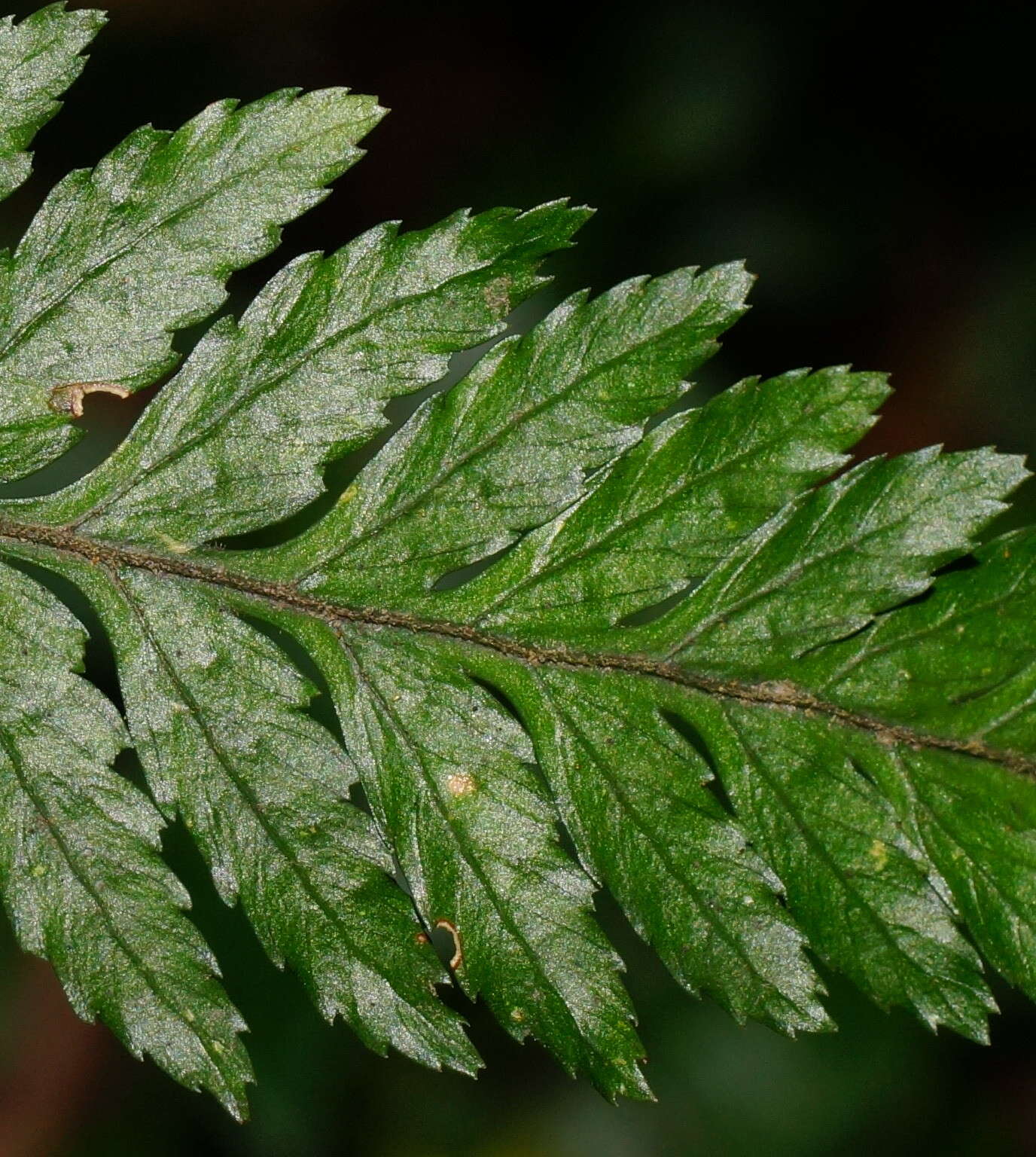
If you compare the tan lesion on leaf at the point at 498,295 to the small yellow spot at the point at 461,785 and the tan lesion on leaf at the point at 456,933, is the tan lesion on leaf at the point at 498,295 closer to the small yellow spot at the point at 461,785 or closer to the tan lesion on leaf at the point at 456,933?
the small yellow spot at the point at 461,785

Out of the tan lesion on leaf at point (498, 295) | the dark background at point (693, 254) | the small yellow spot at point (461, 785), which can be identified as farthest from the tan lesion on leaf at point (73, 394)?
the dark background at point (693, 254)

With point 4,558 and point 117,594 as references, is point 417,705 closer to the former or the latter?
point 117,594

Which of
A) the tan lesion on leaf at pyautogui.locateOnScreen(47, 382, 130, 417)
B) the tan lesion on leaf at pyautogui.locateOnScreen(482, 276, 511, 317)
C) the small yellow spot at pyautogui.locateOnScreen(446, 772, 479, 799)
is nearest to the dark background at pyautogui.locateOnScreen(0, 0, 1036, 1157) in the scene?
the tan lesion on leaf at pyautogui.locateOnScreen(47, 382, 130, 417)

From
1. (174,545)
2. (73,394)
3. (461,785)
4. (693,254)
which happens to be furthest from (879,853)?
(693,254)

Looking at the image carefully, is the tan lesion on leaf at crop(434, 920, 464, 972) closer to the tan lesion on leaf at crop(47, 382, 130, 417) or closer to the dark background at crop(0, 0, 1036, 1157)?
the tan lesion on leaf at crop(47, 382, 130, 417)

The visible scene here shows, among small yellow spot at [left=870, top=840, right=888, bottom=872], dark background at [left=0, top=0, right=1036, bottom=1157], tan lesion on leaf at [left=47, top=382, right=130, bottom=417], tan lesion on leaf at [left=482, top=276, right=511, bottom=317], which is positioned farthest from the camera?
dark background at [left=0, top=0, right=1036, bottom=1157]
